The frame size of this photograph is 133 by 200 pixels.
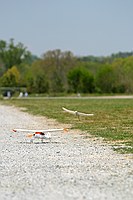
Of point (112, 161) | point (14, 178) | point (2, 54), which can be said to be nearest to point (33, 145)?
point (112, 161)

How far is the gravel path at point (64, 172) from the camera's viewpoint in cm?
962

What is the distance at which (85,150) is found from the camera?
16531 millimetres

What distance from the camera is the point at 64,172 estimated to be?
1205 cm

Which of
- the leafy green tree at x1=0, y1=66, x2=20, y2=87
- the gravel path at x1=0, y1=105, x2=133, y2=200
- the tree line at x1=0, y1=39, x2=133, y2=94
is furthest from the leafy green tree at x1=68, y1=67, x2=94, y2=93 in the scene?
the gravel path at x1=0, y1=105, x2=133, y2=200

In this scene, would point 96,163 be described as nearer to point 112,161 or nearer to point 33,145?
point 112,161

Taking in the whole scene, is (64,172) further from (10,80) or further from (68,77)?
(10,80)

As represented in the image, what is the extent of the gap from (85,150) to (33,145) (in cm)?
237

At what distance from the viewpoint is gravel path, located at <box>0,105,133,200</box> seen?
31.6 feet

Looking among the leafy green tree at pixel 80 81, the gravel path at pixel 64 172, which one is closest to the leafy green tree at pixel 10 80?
the leafy green tree at pixel 80 81

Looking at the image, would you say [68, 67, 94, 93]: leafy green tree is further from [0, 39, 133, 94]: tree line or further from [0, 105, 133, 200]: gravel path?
[0, 105, 133, 200]: gravel path

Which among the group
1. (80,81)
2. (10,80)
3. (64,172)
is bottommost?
(64,172)

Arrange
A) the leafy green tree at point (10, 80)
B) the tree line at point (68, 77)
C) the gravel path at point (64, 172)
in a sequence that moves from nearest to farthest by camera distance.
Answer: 1. the gravel path at point (64, 172)
2. the tree line at point (68, 77)
3. the leafy green tree at point (10, 80)

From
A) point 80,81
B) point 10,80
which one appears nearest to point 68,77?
point 80,81

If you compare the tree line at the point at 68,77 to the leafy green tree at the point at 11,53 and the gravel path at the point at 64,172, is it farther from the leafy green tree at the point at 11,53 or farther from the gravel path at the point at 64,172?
the gravel path at the point at 64,172
